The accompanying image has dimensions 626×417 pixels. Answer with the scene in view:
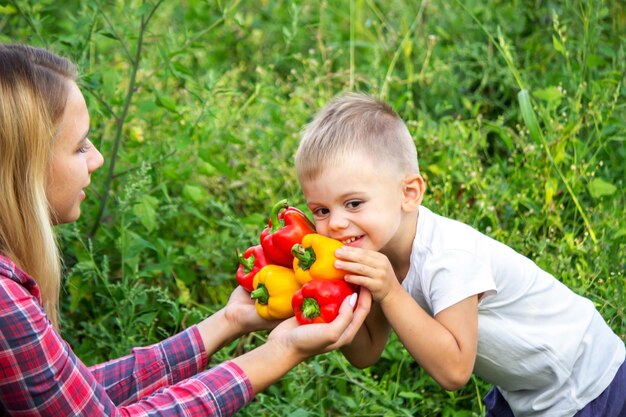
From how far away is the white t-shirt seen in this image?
2.30 metres

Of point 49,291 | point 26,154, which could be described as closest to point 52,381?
point 49,291

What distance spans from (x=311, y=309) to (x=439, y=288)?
12.3 inches

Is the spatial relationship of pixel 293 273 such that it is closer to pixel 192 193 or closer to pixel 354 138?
pixel 354 138

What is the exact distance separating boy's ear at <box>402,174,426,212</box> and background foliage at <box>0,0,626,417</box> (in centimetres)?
82

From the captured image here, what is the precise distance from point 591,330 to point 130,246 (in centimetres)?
159

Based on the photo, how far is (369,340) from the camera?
2482 mm

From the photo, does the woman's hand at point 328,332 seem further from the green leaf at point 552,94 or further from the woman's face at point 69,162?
the green leaf at point 552,94

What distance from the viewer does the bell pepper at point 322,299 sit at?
2.12 m

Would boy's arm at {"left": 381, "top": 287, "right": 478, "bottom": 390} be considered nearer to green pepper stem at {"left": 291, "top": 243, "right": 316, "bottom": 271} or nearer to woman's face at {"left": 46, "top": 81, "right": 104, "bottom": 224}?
green pepper stem at {"left": 291, "top": 243, "right": 316, "bottom": 271}

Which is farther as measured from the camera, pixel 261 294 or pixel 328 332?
pixel 261 294

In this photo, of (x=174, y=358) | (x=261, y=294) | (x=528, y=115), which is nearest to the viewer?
(x=261, y=294)

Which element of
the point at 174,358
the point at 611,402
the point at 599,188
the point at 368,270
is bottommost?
the point at 611,402

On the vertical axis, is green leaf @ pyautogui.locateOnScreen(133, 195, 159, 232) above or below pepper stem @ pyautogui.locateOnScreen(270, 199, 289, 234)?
below

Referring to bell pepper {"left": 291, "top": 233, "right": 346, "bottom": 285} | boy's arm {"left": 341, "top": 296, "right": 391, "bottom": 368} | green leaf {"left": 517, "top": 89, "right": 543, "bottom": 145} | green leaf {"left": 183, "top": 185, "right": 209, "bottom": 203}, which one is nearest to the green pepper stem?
bell pepper {"left": 291, "top": 233, "right": 346, "bottom": 285}
